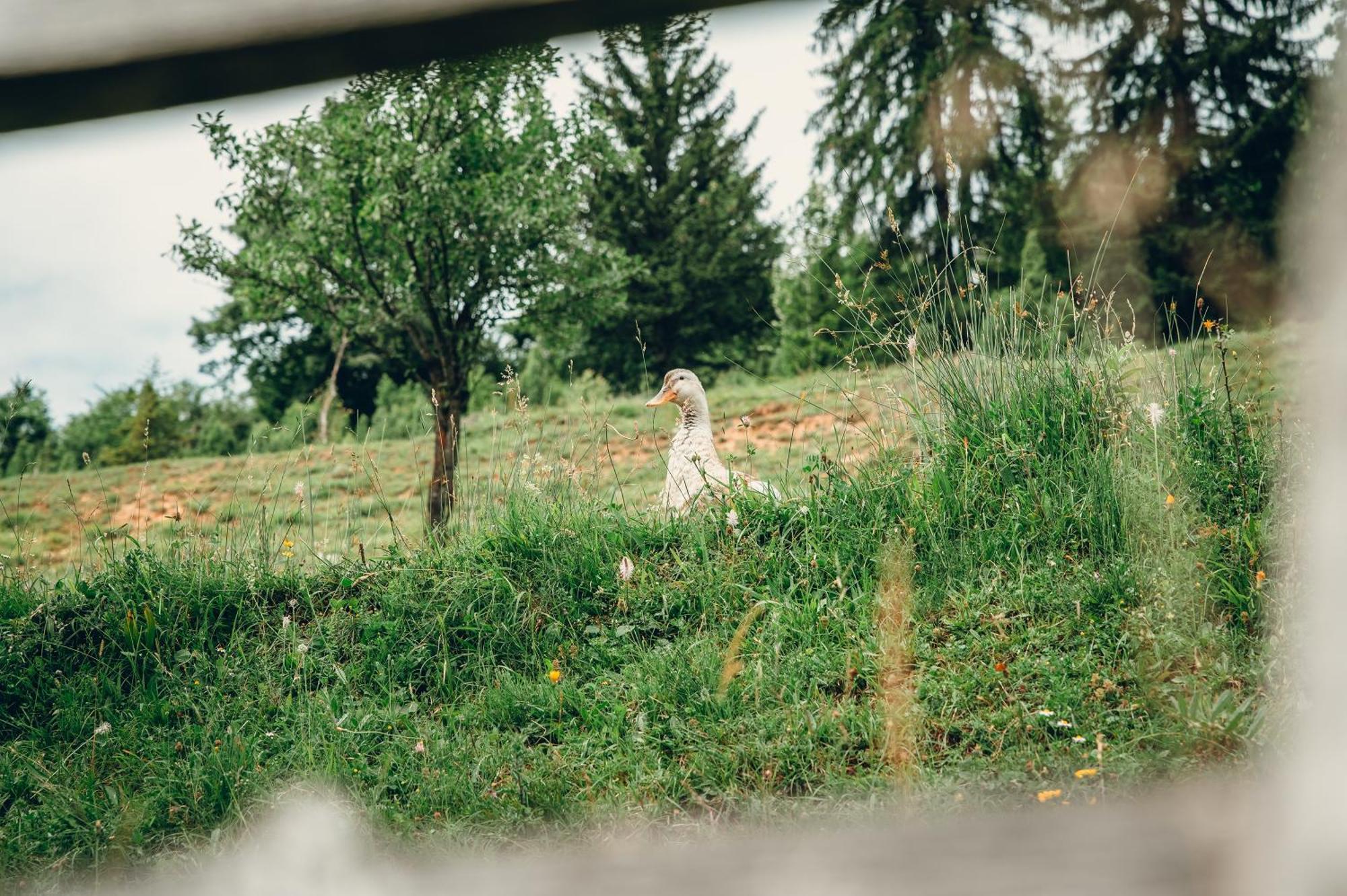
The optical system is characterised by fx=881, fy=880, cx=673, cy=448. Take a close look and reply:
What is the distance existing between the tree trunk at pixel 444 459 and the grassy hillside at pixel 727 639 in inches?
10.7

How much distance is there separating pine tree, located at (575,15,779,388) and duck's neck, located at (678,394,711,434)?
49.4 ft

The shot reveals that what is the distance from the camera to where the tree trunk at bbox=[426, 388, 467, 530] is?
14.3 feet

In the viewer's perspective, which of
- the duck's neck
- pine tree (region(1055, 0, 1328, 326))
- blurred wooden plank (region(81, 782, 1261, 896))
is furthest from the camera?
pine tree (region(1055, 0, 1328, 326))

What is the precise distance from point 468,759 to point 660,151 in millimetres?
20368

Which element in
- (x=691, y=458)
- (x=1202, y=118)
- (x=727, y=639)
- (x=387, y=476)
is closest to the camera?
(x=727, y=639)

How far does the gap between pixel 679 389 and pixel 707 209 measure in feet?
56.7

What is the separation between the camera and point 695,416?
14.3ft

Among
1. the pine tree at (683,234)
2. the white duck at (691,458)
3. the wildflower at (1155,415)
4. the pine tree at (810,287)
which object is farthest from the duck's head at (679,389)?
the pine tree at (683,234)

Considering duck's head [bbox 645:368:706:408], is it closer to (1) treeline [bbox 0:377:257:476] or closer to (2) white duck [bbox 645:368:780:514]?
(2) white duck [bbox 645:368:780:514]

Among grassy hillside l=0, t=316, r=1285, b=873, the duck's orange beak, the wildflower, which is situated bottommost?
grassy hillside l=0, t=316, r=1285, b=873

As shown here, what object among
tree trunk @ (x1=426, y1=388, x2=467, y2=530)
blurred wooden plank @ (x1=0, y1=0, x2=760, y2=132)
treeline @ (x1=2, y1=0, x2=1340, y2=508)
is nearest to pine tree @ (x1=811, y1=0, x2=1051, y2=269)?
treeline @ (x1=2, y1=0, x2=1340, y2=508)

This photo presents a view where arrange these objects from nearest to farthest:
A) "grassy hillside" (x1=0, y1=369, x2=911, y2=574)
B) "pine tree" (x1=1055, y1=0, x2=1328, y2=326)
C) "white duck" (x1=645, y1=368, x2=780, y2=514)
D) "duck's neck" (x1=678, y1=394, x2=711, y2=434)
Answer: "white duck" (x1=645, y1=368, x2=780, y2=514) → "grassy hillside" (x1=0, y1=369, x2=911, y2=574) → "duck's neck" (x1=678, y1=394, x2=711, y2=434) → "pine tree" (x1=1055, y1=0, x2=1328, y2=326)

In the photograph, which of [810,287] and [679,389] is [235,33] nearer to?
[679,389]

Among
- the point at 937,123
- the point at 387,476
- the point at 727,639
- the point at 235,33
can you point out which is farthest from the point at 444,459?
the point at 937,123
